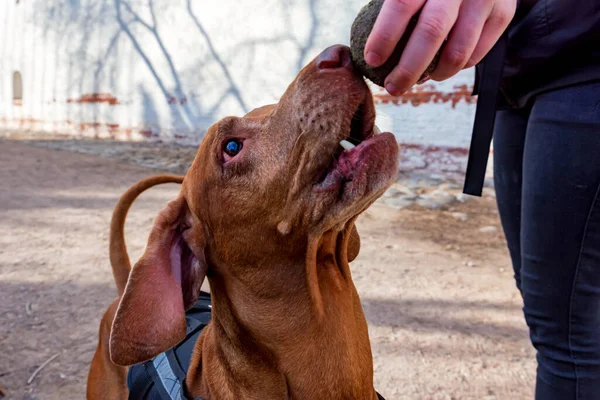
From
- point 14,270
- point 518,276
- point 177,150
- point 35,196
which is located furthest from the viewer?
point 177,150

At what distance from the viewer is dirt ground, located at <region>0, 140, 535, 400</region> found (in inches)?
117

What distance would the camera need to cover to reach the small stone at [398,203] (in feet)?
20.9

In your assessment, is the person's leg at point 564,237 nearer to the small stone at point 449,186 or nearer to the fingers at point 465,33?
the fingers at point 465,33

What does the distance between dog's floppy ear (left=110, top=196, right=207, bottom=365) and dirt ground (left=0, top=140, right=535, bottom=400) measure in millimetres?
1538

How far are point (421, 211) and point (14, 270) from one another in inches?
164

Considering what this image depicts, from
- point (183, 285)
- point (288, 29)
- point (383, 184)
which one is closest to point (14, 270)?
point (183, 285)

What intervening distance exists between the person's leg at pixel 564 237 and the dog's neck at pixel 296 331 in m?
0.59

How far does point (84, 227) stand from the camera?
545 centimetres

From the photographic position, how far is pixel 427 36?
3.51 feet

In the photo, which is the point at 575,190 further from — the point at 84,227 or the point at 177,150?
the point at 177,150

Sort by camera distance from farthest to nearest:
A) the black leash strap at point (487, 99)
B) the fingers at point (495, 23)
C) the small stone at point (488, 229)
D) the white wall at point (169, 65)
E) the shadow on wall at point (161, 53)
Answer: the shadow on wall at point (161, 53), the white wall at point (169, 65), the small stone at point (488, 229), the black leash strap at point (487, 99), the fingers at point (495, 23)

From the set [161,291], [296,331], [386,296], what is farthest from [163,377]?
[386,296]

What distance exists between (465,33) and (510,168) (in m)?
0.99

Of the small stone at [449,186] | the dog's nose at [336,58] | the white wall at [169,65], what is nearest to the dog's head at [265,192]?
the dog's nose at [336,58]
